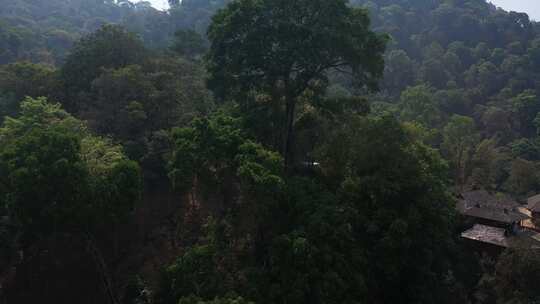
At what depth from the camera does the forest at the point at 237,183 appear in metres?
11.4

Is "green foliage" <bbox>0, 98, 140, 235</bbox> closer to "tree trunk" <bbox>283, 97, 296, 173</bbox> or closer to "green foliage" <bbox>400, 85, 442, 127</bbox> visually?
"tree trunk" <bbox>283, 97, 296, 173</bbox>

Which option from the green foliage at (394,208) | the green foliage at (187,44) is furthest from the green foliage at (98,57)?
the green foliage at (394,208)

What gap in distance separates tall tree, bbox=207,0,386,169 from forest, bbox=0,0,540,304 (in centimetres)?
6

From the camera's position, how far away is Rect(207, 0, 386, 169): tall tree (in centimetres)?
1583

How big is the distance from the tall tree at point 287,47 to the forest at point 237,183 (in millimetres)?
60

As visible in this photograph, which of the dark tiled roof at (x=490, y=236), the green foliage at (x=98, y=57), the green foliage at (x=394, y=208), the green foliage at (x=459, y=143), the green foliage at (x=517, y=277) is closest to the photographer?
the green foliage at (x=394, y=208)

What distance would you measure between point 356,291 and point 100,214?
23.8ft

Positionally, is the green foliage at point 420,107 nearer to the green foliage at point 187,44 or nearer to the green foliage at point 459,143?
the green foliage at point 459,143

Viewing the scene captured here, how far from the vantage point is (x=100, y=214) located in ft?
40.5

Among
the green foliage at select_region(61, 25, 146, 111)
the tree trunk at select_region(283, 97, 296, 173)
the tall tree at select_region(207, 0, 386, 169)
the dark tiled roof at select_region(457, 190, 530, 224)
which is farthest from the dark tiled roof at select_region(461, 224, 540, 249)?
the green foliage at select_region(61, 25, 146, 111)

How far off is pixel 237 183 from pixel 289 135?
12.9ft

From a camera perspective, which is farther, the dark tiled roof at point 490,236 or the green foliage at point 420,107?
the green foliage at point 420,107

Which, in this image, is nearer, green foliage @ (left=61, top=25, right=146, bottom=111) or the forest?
the forest

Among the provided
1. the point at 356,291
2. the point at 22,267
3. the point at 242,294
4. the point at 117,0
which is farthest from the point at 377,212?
the point at 117,0
